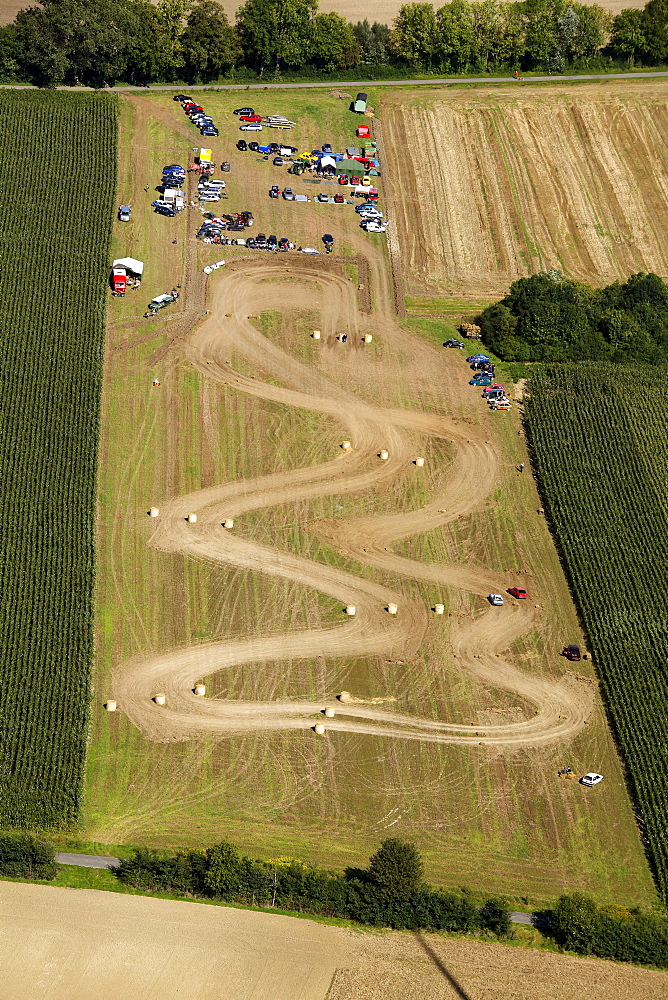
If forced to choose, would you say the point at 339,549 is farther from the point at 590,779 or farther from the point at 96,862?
the point at 96,862

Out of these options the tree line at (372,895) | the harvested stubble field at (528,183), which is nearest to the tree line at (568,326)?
the harvested stubble field at (528,183)

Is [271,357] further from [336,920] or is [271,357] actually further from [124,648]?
[336,920]

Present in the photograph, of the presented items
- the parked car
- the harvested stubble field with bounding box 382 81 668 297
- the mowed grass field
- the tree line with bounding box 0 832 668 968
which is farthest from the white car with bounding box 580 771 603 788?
the parked car

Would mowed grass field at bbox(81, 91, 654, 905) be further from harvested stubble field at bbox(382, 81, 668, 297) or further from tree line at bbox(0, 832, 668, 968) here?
harvested stubble field at bbox(382, 81, 668, 297)

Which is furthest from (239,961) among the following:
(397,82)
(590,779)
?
(397,82)

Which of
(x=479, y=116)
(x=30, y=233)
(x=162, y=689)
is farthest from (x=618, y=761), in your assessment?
(x=479, y=116)

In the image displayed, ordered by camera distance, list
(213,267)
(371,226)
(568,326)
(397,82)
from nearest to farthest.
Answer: (568,326)
(213,267)
(371,226)
(397,82)
